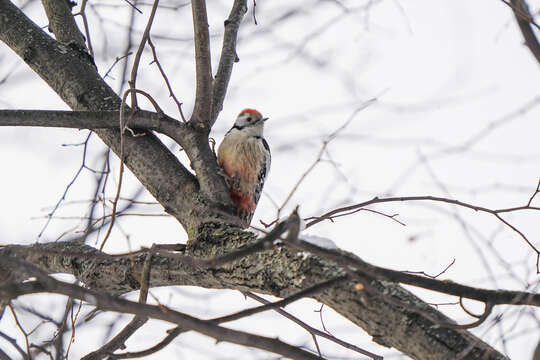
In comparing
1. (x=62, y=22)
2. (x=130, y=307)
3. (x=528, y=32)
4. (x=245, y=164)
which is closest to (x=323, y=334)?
(x=130, y=307)

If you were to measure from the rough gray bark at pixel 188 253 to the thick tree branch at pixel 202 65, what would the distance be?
0.02 metres

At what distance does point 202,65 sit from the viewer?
2523mm

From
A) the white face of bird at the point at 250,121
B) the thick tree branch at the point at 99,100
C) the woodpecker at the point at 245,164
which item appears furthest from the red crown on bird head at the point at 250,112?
the thick tree branch at the point at 99,100

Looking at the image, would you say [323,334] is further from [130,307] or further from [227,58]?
[227,58]

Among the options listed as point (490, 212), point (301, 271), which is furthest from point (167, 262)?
point (490, 212)

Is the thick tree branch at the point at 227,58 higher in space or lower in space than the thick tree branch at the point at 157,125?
higher

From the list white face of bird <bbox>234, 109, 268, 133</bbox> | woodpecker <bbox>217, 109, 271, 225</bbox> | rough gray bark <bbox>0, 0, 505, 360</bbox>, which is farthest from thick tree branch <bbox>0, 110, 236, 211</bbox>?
white face of bird <bbox>234, 109, 268, 133</bbox>

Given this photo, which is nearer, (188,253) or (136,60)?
(188,253)

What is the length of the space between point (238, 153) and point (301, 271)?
7.04 feet

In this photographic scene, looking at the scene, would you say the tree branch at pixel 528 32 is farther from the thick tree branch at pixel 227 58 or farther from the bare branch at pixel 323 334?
the thick tree branch at pixel 227 58

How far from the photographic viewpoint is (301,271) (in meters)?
1.78

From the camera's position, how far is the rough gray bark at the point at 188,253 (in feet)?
5.24

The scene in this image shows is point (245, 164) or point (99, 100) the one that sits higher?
point (245, 164)

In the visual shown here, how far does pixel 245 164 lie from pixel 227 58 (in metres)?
1.01
